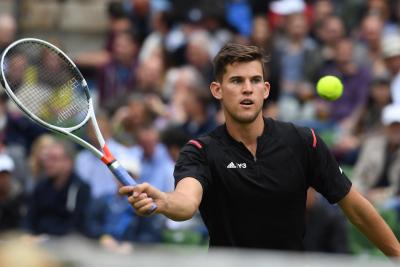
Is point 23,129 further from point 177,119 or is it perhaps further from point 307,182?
point 307,182

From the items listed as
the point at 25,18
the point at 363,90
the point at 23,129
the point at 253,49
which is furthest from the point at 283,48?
the point at 253,49

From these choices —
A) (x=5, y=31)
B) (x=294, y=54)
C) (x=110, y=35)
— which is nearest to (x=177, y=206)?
(x=294, y=54)

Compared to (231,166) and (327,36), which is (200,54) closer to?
(327,36)

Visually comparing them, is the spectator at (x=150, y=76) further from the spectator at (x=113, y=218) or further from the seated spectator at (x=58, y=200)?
the spectator at (x=113, y=218)

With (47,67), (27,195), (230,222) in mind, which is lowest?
(27,195)

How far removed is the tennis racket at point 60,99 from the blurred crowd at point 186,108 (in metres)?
1.90

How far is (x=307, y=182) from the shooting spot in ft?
20.4

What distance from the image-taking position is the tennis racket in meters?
5.87

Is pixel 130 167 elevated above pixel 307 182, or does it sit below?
below

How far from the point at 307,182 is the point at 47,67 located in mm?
3437

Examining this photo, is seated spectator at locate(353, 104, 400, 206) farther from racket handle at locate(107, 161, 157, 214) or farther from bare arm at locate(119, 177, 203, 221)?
racket handle at locate(107, 161, 157, 214)

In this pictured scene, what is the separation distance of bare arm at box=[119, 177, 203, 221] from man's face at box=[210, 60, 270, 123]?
1.80ft

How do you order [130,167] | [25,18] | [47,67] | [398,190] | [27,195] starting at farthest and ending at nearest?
[25,18] → [27,195] → [130,167] → [398,190] → [47,67]

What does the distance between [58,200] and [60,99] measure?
14.0 ft
